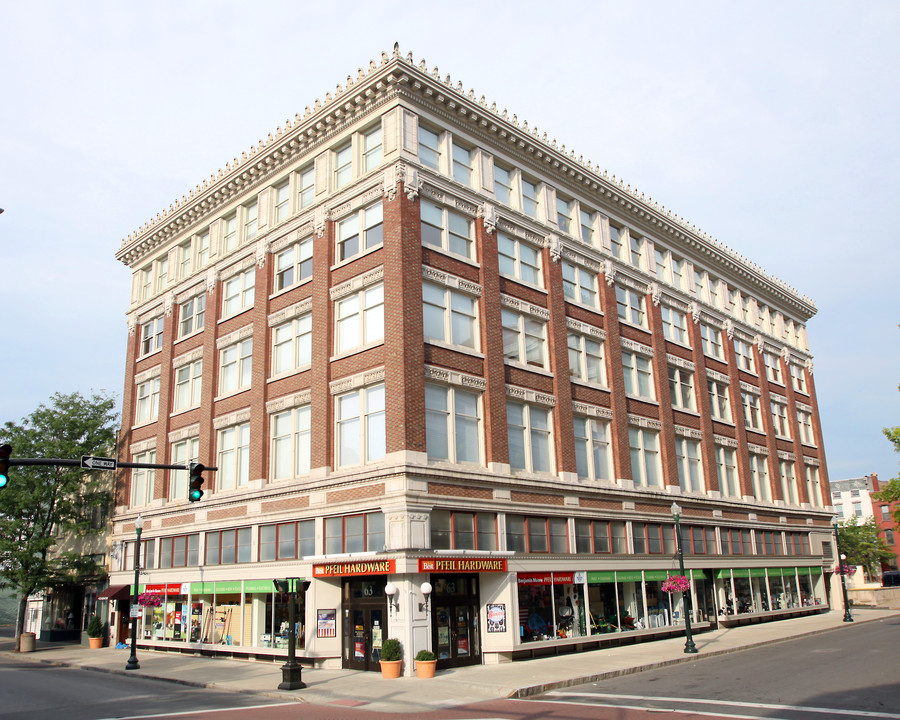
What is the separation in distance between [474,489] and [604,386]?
36.5ft

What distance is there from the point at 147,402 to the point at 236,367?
389 inches

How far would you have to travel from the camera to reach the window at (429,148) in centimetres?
3072

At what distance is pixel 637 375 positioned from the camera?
128 feet

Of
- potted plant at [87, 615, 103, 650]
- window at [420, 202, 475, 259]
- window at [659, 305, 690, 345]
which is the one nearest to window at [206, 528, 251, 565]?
potted plant at [87, 615, 103, 650]

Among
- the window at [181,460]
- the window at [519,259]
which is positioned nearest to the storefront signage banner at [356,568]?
the window at [181,460]

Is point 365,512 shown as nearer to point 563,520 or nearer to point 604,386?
point 563,520

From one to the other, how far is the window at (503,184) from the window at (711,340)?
17894 millimetres

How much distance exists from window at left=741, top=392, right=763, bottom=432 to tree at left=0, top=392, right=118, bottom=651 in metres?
39.5

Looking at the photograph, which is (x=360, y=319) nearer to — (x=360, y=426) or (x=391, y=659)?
(x=360, y=426)

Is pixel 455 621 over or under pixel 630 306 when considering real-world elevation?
under

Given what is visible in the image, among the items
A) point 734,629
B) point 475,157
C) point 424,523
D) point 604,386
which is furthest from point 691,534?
point 475,157

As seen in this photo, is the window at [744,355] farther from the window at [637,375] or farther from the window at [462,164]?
the window at [462,164]

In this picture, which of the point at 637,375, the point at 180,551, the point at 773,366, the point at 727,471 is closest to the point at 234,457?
the point at 180,551

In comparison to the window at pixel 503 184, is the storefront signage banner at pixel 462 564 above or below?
below
